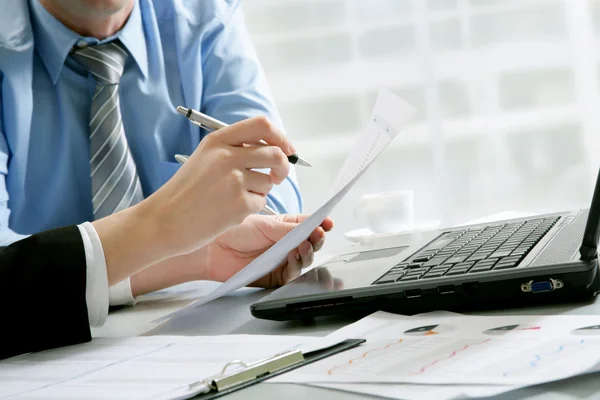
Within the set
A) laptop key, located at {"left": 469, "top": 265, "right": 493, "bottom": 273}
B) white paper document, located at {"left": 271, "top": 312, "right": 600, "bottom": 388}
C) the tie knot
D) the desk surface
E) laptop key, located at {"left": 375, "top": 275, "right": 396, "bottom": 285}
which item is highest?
the tie knot

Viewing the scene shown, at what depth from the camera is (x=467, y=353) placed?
490 mm

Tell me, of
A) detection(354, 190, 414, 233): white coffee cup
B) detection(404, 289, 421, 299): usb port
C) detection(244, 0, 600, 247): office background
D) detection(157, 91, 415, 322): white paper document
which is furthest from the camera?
detection(244, 0, 600, 247): office background

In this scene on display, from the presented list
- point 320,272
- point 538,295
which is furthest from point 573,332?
point 320,272

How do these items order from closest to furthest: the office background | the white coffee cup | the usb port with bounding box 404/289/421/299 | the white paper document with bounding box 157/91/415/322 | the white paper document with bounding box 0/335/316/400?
the white paper document with bounding box 0/335/316/400
the usb port with bounding box 404/289/421/299
the white paper document with bounding box 157/91/415/322
the white coffee cup
the office background

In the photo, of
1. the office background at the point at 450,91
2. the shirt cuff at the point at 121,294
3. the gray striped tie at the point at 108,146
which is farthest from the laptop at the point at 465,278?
the office background at the point at 450,91

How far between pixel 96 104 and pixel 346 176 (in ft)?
1.99

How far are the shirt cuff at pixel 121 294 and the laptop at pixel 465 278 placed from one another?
0.80ft

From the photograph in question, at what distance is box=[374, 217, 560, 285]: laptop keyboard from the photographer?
67cm

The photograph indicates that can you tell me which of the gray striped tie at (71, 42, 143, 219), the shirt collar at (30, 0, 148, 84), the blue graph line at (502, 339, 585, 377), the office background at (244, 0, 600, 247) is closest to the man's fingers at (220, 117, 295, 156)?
the blue graph line at (502, 339, 585, 377)

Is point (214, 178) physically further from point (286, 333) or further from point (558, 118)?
point (558, 118)

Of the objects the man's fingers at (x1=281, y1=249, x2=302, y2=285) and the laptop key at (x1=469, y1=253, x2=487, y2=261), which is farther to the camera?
the man's fingers at (x1=281, y1=249, x2=302, y2=285)

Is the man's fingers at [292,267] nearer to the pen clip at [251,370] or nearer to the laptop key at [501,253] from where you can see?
the laptop key at [501,253]

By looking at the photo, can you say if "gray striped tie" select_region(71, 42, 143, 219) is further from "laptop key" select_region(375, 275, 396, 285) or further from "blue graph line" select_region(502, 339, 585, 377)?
"blue graph line" select_region(502, 339, 585, 377)

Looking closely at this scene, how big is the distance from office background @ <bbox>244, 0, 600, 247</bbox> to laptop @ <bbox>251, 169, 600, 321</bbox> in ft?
5.60
